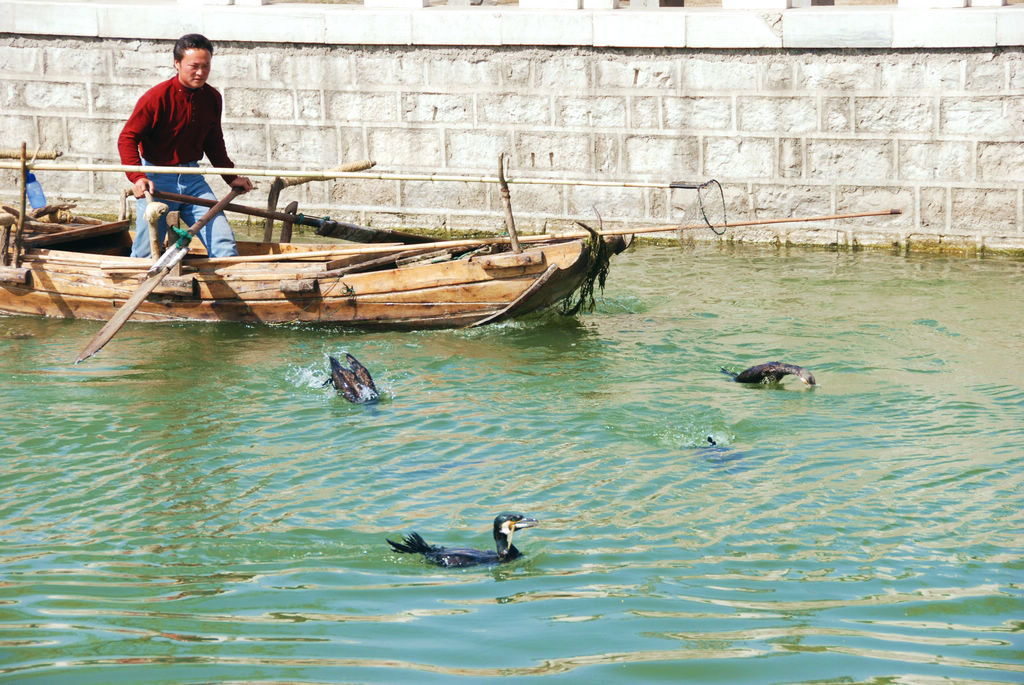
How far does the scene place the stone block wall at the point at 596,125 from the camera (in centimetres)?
1146

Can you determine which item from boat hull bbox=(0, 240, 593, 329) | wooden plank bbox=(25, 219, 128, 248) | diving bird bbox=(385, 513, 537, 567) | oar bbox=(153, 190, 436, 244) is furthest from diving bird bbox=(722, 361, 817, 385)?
wooden plank bbox=(25, 219, 128, 248)

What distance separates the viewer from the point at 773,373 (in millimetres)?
8227

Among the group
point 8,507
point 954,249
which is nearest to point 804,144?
point 954,249

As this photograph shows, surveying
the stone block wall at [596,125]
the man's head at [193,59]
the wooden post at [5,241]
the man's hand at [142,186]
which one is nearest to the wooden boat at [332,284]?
the wooden post at [5,241]

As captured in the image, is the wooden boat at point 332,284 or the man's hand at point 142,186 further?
the wooden boat at point 332,284

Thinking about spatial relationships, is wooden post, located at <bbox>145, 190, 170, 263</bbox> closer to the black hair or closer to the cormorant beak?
the black hair

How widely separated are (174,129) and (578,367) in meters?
3.46

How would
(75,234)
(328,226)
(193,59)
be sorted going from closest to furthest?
1. (193,59)
2. (328,226)
3. (75,234)

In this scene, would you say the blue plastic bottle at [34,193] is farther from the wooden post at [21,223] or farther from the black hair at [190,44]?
the black hair at [190,44]

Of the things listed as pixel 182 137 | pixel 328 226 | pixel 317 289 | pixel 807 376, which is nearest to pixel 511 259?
pixel 317 289

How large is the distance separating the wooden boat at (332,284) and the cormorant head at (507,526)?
12.8 ft

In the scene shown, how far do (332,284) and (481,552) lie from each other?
4411 millimetres

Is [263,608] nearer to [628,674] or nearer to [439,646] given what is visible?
[439,646]

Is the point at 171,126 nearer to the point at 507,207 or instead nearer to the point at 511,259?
the point at 507,207
